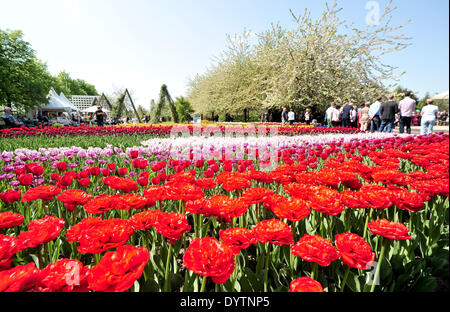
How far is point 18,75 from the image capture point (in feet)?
83.4

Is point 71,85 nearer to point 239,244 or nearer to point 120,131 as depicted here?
point 120,131

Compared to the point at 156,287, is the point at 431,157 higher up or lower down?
higher up

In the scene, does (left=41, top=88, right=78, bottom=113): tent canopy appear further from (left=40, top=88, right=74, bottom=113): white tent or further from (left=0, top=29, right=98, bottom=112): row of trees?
(left=0, top=29, right=98, bottom=112): row of trees

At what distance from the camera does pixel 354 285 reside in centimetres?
110

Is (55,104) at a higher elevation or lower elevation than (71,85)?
lower

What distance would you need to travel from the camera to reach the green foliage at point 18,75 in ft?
78.1

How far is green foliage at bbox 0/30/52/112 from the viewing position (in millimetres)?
23797

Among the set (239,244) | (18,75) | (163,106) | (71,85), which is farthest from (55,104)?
(239,244)

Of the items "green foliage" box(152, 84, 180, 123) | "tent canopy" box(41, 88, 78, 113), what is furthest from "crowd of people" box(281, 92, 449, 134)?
"tent canopy" box(41, 88, 78, 113)

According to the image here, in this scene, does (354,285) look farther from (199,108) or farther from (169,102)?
(199,108)

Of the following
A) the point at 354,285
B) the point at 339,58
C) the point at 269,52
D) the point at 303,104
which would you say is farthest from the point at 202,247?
the point at 269,52

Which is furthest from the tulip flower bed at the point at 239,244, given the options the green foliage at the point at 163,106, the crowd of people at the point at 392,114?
the green foliage at the point at 163,106
